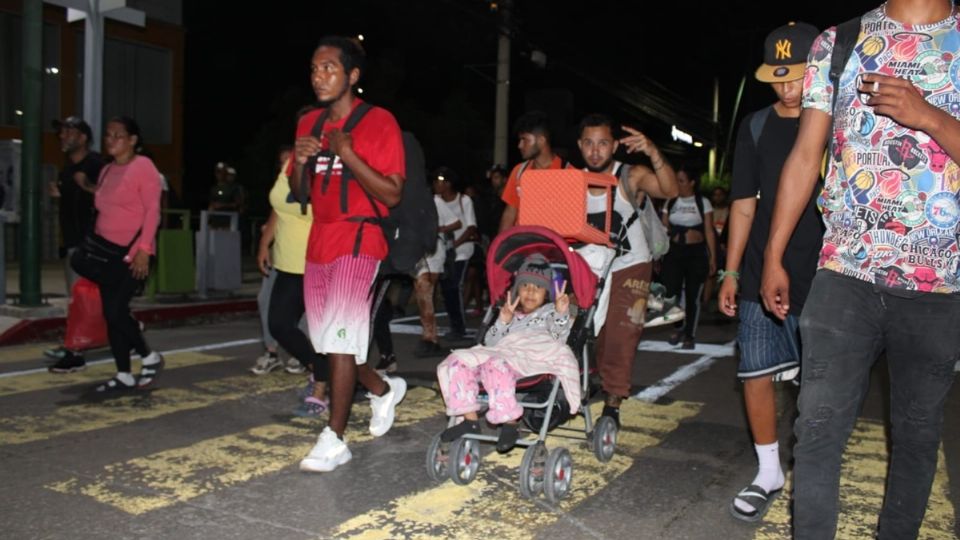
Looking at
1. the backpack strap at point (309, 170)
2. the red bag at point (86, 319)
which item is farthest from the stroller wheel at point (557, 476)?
the red bag at point (86, 319)

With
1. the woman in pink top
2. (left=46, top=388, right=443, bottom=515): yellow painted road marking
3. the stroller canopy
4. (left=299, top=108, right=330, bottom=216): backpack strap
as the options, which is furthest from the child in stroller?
the woman in pink top

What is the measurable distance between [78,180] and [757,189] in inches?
207

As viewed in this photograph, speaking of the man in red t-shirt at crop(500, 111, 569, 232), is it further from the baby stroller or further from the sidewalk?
the sidewalk

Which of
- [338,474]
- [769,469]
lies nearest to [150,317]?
[338,474]

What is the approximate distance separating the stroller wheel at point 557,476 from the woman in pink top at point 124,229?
11.7ft

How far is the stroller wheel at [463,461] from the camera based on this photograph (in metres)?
4.43

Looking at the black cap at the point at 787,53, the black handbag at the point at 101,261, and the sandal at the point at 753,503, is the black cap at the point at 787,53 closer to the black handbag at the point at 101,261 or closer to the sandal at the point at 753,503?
the sandal at the point at 753,503

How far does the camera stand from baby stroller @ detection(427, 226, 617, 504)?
4.28m

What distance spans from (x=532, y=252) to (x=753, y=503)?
178cm

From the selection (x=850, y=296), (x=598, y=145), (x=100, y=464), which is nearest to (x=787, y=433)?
(x=598, y=145)

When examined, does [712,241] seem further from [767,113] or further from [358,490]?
[358,490]

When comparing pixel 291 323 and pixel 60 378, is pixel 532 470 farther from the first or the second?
pixel 60 378

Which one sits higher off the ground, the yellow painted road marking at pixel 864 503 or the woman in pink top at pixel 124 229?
the woman in pink top at pixel 124 229

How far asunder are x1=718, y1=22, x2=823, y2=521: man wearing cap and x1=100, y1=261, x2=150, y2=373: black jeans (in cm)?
417
